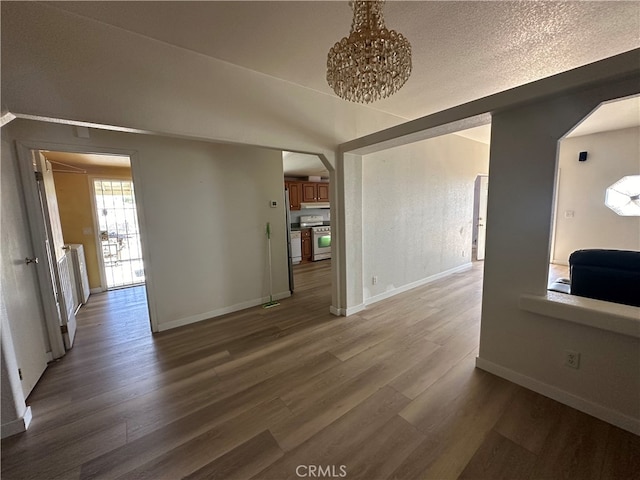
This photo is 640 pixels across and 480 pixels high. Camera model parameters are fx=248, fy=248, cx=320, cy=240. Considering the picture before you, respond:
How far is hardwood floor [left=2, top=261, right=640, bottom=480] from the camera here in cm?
140

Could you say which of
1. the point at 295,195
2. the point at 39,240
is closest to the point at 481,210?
the point at 295,195

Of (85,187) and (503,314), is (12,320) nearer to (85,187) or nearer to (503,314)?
(85,187)

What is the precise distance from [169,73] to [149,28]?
0.29 metres

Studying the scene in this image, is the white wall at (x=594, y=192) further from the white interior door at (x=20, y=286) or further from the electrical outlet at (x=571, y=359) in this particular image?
the white interior door at (x=20, y=286)

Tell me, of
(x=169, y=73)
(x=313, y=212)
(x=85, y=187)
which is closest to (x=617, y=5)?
(x=169, y=73)

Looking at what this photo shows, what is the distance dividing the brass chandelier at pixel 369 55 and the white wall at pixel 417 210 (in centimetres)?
208

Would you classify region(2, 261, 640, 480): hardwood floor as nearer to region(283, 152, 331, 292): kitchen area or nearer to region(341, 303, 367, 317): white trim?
region(341, 303, 367, 317): white trim

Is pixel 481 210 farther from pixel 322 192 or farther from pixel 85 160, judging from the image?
pixel 85 160

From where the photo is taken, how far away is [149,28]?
188 centimetres

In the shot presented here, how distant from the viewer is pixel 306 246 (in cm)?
692

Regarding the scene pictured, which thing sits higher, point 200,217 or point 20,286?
point 200,217

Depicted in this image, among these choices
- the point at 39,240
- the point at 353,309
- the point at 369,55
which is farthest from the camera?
the point at 353,309

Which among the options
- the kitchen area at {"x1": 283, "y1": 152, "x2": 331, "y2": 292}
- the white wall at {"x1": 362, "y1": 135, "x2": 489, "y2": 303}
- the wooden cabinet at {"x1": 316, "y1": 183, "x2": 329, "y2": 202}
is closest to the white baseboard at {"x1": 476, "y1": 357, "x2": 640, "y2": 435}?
the white wall at {"x1": 362, "y1": 135, "x2": 489, "y2": 303}

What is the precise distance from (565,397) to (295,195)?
6105 mm
